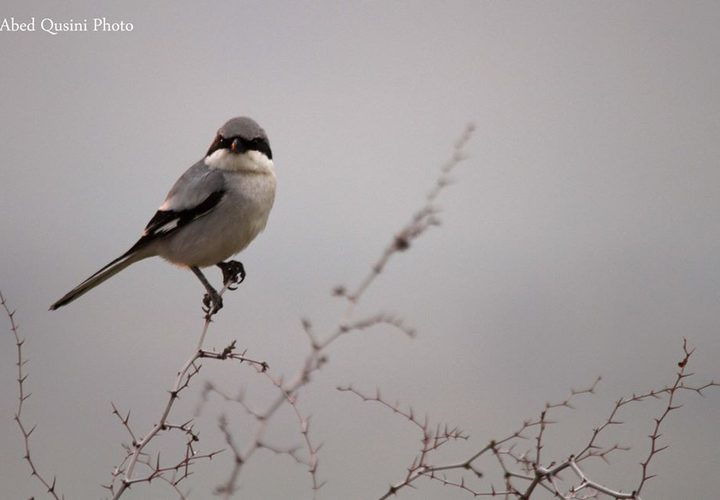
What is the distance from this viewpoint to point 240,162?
186 inches

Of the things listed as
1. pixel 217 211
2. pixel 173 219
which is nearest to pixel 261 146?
pixel 217 211

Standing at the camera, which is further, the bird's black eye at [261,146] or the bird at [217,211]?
the bird's black eye at [261,146]

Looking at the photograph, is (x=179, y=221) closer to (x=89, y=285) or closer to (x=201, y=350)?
(x=89, y=285)

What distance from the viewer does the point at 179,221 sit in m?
4.70

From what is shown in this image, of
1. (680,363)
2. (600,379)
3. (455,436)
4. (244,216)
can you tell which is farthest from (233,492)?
(244,216)

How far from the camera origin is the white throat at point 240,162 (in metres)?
4.72

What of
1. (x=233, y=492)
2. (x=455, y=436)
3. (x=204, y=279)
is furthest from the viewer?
(x=204, y=279)

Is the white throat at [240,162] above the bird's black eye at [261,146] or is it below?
below

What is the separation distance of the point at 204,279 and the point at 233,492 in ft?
11.4

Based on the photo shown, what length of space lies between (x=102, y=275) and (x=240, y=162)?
1.04 meters

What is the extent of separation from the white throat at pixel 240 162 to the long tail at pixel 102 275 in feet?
2.34

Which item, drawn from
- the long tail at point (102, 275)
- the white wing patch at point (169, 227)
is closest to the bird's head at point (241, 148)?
the white wing patch at point (169, 227)

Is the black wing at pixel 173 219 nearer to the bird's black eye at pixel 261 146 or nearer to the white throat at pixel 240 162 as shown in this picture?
the white throat at pixel 240 162

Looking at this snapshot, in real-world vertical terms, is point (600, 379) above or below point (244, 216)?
below
